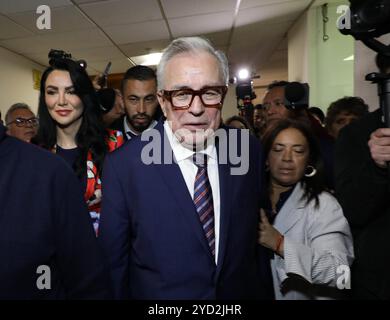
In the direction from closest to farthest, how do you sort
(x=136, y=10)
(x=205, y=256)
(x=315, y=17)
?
(x=205, y=256) < (x=136, y=10) < (x=315, y=17)

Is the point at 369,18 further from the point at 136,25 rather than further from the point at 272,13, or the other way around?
the point at 136,25

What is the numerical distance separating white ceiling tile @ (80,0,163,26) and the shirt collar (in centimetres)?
235

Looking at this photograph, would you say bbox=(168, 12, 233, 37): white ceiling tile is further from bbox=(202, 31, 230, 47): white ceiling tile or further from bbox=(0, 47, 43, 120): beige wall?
bbox=(0, 47, 43, 120): beige wall

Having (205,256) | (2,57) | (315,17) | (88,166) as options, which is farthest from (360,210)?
(2,57)

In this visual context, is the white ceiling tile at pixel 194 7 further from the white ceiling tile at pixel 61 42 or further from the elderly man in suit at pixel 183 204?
the elderly man in suit at pixel 183 204

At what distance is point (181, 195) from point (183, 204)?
0.08ft

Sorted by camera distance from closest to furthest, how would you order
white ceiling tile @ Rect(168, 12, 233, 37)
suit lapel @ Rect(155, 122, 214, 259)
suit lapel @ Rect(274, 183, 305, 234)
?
suit lapel @ Rect(155, 122, 214, 259) → suit lapel @ Rect(274, 183, 305, 234) → white ceiling tile @ Rect(168, 12, 233, 37)

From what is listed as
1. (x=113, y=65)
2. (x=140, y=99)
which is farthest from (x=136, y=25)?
(x=140, y=99)

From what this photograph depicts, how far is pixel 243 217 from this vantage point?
871 millimetres

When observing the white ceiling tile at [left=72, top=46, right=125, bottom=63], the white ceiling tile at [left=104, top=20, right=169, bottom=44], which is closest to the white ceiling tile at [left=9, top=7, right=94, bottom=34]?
the white ceiling tile at [left=104, top=20, right=169, bottom=44]

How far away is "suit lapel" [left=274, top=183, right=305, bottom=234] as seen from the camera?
1.09m

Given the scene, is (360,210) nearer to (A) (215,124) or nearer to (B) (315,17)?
(A) (215,124)

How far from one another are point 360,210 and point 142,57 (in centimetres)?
435

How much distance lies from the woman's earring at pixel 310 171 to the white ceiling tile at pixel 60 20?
8.59 ft
